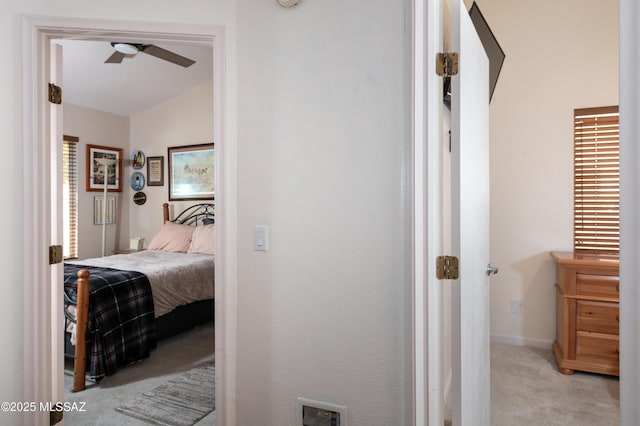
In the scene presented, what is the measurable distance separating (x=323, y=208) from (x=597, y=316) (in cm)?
234

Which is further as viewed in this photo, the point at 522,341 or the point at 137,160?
the point at 137,160

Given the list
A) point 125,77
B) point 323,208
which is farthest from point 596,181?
point 125,77

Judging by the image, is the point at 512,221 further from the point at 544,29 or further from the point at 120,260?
the point at 120,260

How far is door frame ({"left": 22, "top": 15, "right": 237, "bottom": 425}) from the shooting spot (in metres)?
1.82

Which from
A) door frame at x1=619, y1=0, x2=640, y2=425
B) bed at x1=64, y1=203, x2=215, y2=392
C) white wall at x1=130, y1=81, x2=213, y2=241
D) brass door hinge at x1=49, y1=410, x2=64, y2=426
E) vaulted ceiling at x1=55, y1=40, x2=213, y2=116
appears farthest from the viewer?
white wall at x1=130, y1=81, x2=213, y2=241

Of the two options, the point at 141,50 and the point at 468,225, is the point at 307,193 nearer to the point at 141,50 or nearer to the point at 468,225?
the point at 468,225

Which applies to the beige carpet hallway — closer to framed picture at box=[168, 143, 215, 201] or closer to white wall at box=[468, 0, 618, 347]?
white wall at box=[468, 0, 618, 347]

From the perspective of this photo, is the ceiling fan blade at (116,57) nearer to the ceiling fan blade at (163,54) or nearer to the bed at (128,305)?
the ceiling fan blade at (163,54)

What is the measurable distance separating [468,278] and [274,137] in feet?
3.26

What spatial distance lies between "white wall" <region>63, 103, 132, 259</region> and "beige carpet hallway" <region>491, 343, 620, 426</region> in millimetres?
5081

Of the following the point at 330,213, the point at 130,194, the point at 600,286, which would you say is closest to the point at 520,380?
the point at 600,286

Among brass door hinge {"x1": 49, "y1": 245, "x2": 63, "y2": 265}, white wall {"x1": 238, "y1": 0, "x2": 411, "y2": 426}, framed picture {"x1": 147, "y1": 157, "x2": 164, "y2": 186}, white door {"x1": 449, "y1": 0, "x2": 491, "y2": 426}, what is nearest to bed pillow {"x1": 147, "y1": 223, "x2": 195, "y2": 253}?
framed picture {"x1": 147, "y1": 157, "x2": 164, "y2": 186}

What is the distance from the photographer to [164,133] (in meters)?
5.77

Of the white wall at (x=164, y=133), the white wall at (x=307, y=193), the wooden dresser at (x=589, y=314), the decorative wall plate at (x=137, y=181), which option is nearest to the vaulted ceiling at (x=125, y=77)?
the white wall at (x=164, y=133)
